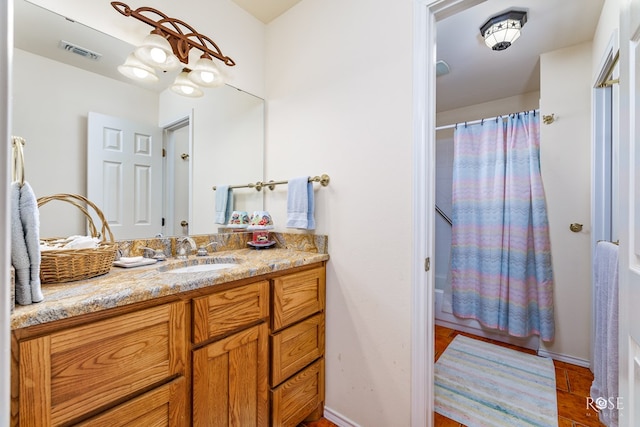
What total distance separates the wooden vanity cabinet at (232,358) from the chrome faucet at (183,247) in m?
0.52

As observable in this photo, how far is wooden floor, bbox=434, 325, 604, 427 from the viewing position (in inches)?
55.8

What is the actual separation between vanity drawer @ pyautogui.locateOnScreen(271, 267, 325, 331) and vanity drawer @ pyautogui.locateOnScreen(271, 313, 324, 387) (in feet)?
0.14

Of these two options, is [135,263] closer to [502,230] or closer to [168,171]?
[168,171]

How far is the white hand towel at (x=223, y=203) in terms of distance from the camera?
1.68 m

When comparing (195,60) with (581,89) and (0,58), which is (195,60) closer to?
(0,58)

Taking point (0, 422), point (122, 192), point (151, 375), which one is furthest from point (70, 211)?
point (0, 422)

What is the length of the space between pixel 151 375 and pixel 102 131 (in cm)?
105

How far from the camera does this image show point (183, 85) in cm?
146

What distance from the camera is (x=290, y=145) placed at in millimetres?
1700

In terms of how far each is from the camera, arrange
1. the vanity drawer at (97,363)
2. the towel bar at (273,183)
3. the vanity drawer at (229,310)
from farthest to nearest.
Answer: the towel bar at (273,183) → the vanity drawer at (229,310) → the vanity drawer at (97,363)

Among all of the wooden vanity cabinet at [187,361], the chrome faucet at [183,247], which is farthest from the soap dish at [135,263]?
the wooden vanity cabinet at [187,361]

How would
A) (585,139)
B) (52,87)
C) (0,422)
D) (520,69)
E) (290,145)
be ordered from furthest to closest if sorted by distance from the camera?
(520,69) < (585,139) < (290,145) < (52,87) < (0,422)

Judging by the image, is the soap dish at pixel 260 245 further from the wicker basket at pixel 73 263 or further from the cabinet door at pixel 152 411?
the cabinet door at pixel 152 411

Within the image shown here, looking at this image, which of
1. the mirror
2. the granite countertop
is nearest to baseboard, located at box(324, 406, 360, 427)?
the granite countertop
